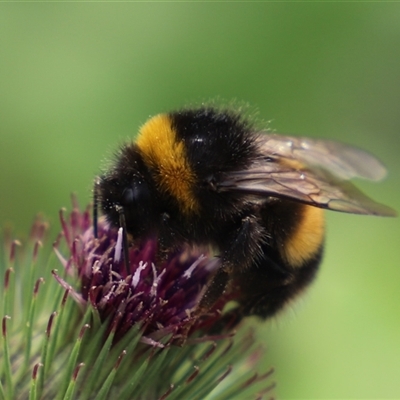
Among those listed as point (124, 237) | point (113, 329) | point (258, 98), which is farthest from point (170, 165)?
point (258, 98)

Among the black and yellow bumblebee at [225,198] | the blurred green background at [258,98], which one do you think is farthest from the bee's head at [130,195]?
the blurred green background at [258,98]

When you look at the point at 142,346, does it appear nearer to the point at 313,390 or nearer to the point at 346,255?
the point at 313,390

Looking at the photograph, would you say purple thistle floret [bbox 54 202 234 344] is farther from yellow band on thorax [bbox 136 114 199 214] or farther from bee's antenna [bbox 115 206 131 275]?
yellow band on thorax [bbox 136 114 199 214]

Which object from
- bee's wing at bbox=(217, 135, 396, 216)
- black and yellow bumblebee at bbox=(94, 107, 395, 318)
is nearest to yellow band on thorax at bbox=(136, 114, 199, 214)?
black and yellow bumblebee at bbox=(94, 107, 395, 318)

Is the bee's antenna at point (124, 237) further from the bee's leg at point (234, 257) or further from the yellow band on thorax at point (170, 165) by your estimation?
the bee's leg at point (234, 257)

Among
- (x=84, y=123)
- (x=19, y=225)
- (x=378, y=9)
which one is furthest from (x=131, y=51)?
(x=378, y=9)

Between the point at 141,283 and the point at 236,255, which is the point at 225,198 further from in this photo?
the point at 141,283
